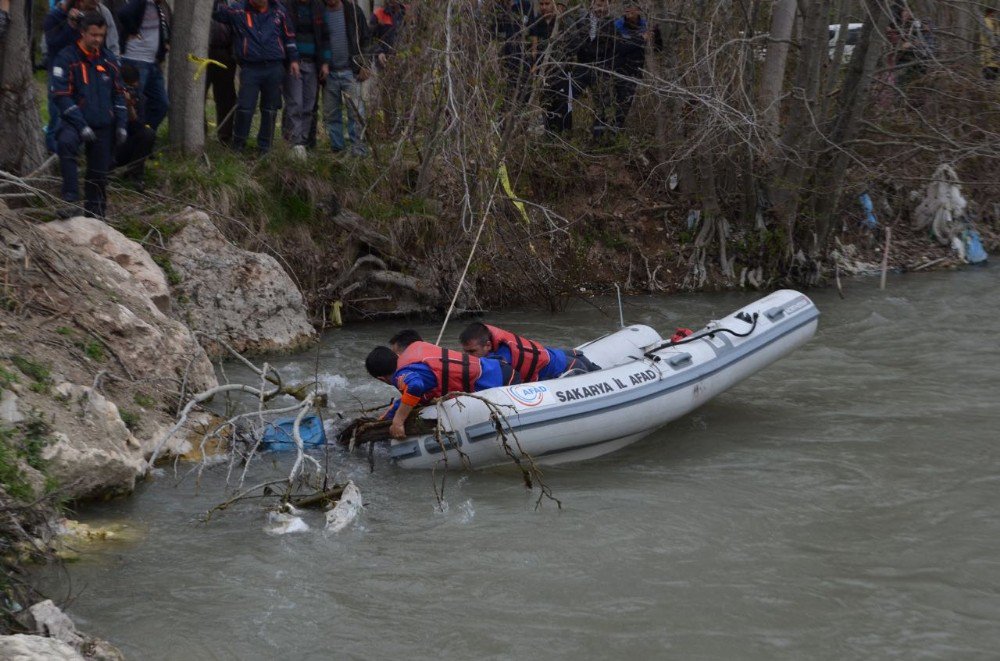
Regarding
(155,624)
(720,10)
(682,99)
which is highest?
(720,10)

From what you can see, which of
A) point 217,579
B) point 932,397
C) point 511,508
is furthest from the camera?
point 932,397

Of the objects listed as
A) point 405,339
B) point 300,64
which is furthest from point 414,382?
point 300,64

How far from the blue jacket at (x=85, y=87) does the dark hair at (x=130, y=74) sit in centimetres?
92

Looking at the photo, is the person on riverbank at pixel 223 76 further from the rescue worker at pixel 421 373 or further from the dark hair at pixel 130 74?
the rescue worker at pixel 421 373

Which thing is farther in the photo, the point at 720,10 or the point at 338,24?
the point at 720,10

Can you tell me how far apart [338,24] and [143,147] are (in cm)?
215

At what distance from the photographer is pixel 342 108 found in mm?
11203

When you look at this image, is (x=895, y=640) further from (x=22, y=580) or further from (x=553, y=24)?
(x=553, y=24)

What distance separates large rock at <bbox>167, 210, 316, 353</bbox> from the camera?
9352mm

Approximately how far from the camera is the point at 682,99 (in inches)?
425

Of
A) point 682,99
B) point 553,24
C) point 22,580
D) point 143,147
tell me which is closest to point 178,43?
point 143,147

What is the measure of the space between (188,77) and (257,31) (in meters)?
0.92

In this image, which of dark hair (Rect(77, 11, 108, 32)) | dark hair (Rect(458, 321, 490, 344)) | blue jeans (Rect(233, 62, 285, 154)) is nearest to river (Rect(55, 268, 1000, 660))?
dark hair (Rect(458, 321, 490, 344))

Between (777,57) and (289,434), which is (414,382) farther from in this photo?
(777,57)
